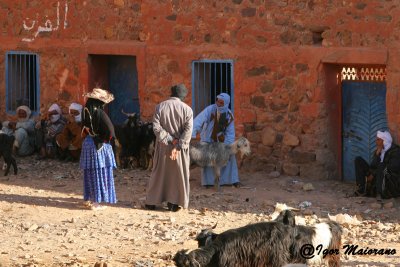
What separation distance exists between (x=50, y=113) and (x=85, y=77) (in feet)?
2.72

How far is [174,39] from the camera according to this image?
1573 centimetres

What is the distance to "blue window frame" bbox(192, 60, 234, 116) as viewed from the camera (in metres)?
15.6

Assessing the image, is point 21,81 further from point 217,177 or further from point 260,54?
point 217,177

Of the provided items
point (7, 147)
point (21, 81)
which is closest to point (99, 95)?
point (7, 147)

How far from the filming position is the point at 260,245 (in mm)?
8242

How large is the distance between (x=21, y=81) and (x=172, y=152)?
6176mm

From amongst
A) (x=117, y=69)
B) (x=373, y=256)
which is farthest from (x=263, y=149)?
(x=373, y=256)

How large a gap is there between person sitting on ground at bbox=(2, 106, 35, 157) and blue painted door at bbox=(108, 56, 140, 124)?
1.38 metres

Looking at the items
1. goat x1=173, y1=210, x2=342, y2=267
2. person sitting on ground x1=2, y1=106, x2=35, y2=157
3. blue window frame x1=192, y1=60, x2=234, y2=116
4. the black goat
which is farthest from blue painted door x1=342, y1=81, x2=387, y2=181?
goat x1=173, y1=210, x2=342, y2=267

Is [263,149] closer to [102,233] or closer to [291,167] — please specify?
[291,167]

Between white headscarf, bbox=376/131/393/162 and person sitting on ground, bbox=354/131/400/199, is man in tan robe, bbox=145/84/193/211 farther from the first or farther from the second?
white headscarf, bbox=376/131/393/162

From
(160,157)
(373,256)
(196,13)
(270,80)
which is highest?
(196,13)

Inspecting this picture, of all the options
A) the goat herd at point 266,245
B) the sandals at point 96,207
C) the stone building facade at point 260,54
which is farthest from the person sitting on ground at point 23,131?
the goat herd at point 266,245

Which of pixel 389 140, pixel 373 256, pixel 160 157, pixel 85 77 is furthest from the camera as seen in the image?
pixel 85 77
